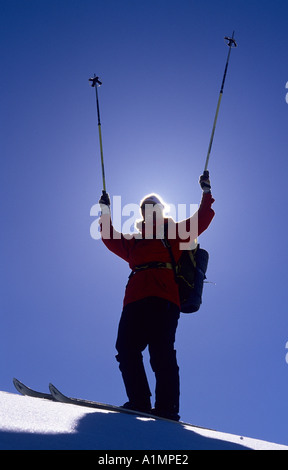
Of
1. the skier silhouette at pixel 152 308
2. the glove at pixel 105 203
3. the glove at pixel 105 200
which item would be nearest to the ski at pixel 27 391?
the skier silhouette at pixel 152 308

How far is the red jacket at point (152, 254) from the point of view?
4711 mm

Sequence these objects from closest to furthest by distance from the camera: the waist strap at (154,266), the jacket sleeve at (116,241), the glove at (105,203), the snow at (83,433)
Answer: the snow at (83,433) → the waist strap at (154,266) → the jacket sleeve at (116,241) → the glove at (105,203)

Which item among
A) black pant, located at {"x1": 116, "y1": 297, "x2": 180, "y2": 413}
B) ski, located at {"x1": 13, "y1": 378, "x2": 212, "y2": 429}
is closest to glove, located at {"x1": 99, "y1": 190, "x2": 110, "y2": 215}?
black pant, located at {"x1": 116, "y1": 297, "x2": 180, "y2": 413}

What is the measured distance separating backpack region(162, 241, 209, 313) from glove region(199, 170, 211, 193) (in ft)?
2.45

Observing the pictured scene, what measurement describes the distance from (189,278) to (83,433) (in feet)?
9.01

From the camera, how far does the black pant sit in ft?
14.2

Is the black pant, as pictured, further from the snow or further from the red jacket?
the snow

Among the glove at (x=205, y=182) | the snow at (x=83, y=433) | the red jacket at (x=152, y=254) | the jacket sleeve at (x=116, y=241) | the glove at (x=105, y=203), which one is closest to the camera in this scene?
the snow at (x=83, y=433)

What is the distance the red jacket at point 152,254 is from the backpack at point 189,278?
9 centimetres

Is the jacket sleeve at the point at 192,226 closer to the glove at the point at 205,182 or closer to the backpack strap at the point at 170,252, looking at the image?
the backpack strap at the point at 170,252

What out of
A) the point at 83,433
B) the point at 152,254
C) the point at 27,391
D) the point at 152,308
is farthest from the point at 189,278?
the point at 83,433
